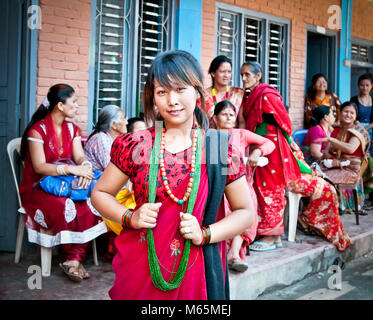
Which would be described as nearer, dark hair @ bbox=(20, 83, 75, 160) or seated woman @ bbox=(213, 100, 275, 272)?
seated woman @ bbox=(213, 100, 275, 272)

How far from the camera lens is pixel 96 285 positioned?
12.0 feet

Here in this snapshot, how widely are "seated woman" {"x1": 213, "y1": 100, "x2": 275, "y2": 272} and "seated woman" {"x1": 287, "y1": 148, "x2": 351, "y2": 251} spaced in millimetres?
911

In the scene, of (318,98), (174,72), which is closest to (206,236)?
(174,72)

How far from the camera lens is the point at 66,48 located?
186 inches

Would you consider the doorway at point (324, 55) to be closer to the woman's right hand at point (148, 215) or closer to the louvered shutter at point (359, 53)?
the louvered shutter at point (359, 53)

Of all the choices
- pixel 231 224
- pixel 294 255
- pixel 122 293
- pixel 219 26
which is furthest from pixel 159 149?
pixel 219 26

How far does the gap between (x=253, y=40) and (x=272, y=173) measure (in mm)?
2849

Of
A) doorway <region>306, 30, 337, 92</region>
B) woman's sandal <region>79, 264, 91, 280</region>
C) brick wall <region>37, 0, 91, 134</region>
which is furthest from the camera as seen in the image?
doorway <region>306, 30, 337, 92</region>

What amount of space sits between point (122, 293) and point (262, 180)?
10.7 ft

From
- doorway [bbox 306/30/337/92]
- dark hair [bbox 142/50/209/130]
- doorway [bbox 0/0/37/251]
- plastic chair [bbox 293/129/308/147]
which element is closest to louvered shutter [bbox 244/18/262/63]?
plastic chair [bbox 293/129/308/147]

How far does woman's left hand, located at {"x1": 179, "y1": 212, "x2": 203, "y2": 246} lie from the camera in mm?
1690

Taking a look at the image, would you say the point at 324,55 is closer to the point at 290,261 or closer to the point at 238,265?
the point at 290,261

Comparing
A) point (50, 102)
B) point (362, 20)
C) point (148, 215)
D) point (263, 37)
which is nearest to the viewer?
point (148, 215)

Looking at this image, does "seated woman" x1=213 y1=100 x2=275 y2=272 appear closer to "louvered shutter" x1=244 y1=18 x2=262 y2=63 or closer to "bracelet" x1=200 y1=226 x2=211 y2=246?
"bracelet" x1=200 y1=226 x2=211 y2=246
